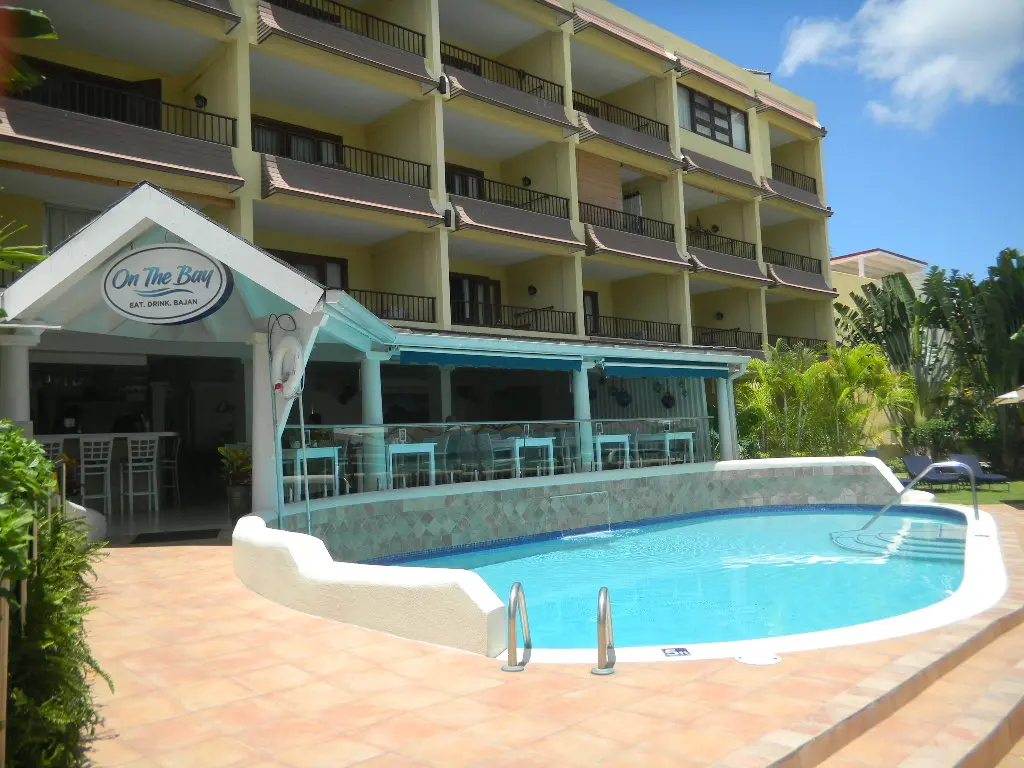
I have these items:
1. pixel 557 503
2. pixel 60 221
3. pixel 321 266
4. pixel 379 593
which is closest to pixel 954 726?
pixel 379 593

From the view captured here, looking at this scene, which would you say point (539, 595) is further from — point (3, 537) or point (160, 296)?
point (3, 537)

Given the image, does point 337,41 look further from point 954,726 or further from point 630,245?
point 954,726

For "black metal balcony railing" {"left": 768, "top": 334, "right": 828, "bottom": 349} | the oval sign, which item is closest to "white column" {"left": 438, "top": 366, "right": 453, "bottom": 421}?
the oval sign

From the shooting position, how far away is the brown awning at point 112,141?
46.5 feet

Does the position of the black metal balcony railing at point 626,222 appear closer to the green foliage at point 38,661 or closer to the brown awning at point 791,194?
the brown awning at point 791,194

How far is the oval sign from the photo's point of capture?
30.6 feet

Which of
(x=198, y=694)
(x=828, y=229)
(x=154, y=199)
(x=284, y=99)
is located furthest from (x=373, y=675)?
(x=828, y=229)

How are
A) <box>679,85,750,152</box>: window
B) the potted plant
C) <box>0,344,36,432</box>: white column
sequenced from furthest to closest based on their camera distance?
<box>679,85,750,152</box>: window
the potted plant
<box>0,344,36,432</box>: white column

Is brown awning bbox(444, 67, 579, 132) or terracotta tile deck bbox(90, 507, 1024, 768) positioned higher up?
brown awning bbox(444, 67, 579, 132)

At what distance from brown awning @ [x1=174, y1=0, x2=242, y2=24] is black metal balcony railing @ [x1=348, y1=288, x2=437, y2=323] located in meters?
6.46

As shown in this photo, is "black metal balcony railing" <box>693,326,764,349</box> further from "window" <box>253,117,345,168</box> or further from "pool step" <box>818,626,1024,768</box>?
"pool step" <box>818,626,1024,768</box>

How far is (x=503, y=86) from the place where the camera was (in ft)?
72.6

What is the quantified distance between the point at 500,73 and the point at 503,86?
3017 millimetres

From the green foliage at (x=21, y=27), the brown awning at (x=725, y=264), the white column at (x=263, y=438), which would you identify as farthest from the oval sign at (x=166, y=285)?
the brown awning at (x=725, y=264)
